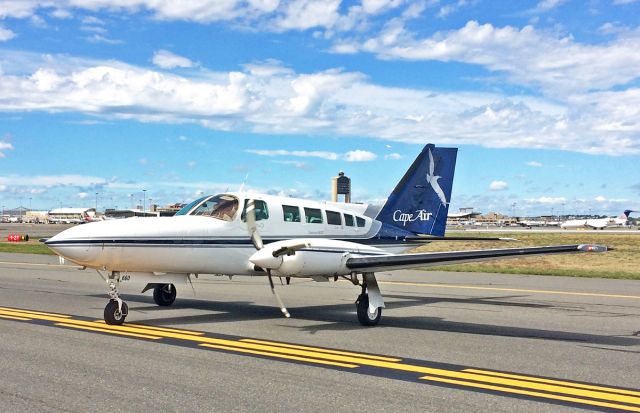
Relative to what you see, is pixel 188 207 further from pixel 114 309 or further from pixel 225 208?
pixel 114 309

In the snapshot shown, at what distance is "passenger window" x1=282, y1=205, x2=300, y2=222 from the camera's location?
46.5ft

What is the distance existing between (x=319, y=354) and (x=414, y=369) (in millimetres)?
1618

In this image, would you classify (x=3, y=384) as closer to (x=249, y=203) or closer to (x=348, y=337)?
(x=348, y=337)

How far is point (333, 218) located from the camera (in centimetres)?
1521

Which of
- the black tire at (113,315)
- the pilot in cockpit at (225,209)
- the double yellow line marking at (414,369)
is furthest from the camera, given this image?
the pilot in cockpit at (225,209)

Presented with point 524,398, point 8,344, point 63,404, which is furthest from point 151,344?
point 524,398

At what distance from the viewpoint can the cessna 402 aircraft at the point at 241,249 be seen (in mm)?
11906

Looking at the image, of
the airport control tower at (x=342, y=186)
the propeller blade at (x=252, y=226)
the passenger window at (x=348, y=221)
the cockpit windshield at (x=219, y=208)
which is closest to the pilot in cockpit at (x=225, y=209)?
the cockpit windshield at (x=219, y=208)

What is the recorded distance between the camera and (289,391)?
7207 millimetres

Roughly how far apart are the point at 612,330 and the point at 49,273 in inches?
834

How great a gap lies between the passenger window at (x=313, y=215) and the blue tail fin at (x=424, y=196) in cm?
317

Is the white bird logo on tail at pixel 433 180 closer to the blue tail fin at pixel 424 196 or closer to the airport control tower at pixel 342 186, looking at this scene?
the blue tail fin at pixel 424 196

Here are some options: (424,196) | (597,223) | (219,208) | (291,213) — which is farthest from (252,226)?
(597,223)

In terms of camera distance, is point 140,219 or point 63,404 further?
point 140,219
